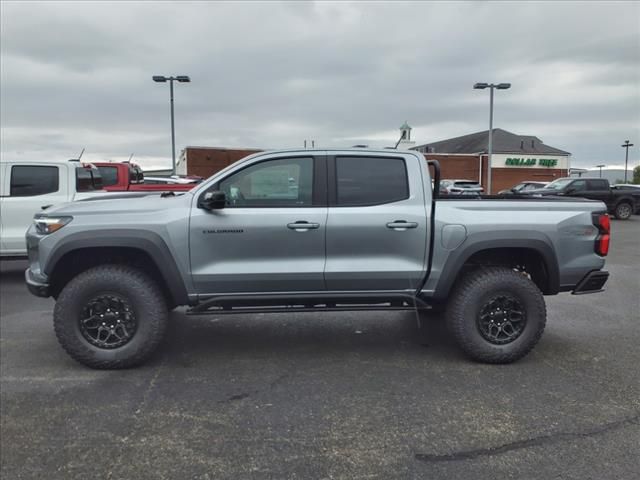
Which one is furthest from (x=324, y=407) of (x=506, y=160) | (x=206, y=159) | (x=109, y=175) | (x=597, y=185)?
(x=506, y=160)

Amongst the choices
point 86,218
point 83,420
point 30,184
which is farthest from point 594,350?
point 30,184

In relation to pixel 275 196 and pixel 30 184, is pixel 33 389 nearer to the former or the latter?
pixel 275 196

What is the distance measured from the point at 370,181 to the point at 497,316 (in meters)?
1.62

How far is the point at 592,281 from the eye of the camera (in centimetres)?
458

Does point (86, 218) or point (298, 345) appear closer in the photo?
point (86, 218)

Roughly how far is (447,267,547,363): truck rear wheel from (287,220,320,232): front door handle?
140 cm

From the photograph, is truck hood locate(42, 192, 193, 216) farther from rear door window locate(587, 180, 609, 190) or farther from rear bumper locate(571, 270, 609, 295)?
rear door window locate(587, 180, 609, 190)

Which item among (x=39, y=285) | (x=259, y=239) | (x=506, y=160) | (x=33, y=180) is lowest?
(x=39, y=285)

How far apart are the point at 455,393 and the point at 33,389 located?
10.7 feet

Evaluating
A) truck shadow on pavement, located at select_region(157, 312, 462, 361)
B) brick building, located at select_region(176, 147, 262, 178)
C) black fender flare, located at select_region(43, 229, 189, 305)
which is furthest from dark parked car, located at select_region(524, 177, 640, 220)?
brick building, located at select_region(176, 147, 262, 178)

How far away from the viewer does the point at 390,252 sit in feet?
14.6

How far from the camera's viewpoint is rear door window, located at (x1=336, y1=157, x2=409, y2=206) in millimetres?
4539

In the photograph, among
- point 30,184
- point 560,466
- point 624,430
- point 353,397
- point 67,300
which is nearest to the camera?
point 560,466

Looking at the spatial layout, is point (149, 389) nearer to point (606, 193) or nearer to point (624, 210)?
point (606, 193)
